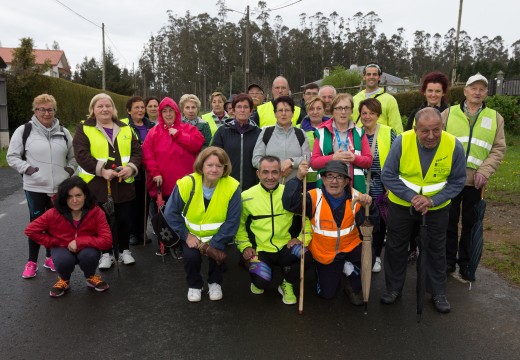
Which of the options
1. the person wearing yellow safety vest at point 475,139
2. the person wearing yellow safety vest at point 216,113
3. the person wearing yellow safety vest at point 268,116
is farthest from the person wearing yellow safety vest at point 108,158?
the person wearing yellow safety vest at point 475,139

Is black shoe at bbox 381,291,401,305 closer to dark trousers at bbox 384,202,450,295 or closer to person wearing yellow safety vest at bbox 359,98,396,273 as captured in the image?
dark trousers at bbox 384,202,450,295

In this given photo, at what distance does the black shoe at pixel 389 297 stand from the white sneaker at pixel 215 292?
1.63 meters

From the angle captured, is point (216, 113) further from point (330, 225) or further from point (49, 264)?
point (330, 225)

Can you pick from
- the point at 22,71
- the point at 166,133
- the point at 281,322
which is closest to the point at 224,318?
the point at 281,322

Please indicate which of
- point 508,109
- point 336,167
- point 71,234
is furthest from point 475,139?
point 508,109

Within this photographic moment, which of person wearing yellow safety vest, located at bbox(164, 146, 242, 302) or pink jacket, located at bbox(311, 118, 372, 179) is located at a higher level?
pink jacket, located at bbox(311, 118, 372, 179)

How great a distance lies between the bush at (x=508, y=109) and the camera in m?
17.2

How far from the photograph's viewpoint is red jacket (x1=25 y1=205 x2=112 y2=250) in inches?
168

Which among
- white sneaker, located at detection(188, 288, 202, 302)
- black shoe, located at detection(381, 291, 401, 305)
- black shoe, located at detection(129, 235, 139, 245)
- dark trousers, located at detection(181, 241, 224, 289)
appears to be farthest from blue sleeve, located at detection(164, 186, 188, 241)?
black shoe, located at detection(381, 291, 401, 305)

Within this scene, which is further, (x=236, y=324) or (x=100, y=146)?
(x=100, y=146)

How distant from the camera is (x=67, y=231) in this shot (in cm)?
434

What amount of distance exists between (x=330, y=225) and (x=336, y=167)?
1.95 feet

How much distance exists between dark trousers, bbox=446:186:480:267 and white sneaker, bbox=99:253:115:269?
157 inches

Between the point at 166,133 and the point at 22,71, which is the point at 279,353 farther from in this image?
the point at 22,71
